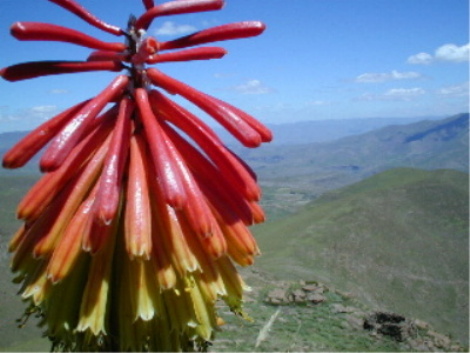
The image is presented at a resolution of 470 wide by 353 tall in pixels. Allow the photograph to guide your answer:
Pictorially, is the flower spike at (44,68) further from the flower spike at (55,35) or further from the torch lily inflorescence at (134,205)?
the flower spike at (55,35)

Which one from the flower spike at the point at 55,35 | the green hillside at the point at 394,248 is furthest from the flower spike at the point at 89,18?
the green hillside at the point at 394,248

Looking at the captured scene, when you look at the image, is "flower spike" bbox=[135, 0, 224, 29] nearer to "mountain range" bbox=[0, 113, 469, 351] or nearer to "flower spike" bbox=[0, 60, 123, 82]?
"flower spike" bbox=[0, 60, 123, 82]

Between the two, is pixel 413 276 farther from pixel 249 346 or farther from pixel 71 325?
pixel 71 325

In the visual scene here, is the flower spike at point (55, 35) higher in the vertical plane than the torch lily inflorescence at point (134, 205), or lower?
higher

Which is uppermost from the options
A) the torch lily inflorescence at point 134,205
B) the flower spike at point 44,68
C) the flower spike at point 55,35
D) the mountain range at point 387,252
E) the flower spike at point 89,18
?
the flower spike at point 89,18

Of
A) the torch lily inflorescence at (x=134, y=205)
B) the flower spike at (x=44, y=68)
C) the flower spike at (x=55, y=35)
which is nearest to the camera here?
the flower spike at (x=55, y=35)
